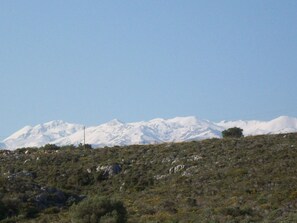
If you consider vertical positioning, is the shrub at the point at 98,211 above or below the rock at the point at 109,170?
below

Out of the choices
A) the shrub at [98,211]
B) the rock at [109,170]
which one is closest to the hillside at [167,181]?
the rock at [109,170]

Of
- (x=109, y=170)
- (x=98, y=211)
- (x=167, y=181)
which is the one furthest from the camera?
(x=109, y=170)

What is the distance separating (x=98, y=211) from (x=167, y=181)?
17.3m

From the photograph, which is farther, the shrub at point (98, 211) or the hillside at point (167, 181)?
the hillside at point (167, 181)

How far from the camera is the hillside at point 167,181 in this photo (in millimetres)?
36438

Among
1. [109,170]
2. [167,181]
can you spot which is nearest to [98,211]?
[167,181]

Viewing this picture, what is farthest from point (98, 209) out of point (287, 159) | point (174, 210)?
point (287, 159)

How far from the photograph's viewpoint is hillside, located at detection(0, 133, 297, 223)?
36438 millimetres

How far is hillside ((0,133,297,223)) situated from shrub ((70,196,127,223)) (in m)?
0.39

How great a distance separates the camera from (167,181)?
167 feet

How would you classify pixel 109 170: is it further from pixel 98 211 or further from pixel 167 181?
pixel 98 211

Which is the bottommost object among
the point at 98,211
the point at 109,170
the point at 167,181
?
the point at 98,211

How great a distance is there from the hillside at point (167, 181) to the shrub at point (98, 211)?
0.39 metres

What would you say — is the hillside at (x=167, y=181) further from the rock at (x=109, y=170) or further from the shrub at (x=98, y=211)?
the shrub at (x=98, y=211)
